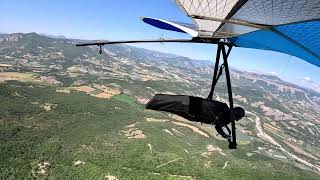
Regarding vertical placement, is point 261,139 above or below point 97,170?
below

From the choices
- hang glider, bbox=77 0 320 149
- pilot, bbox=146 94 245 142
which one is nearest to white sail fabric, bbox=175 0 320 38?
hang glider, bbox=77 0 320 149

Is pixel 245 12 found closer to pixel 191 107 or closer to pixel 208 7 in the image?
pixel 208 7

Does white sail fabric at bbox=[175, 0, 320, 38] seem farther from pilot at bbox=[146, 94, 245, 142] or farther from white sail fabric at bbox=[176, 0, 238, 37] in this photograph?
pilot at bbox=[146, 94, 245, 142]

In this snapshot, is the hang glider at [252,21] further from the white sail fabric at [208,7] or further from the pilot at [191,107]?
the pilot at [191,107]

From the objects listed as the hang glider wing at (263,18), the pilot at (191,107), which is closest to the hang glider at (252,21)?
the hang glider wing at (263,18)

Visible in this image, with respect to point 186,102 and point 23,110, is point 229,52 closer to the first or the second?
point 186,102

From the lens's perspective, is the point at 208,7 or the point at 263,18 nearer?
the point at 263,18

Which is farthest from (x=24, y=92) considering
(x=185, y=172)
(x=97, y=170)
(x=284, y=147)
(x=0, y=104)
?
(x=284, y=147)

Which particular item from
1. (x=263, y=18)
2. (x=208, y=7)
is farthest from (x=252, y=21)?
(x=208, y=7)
